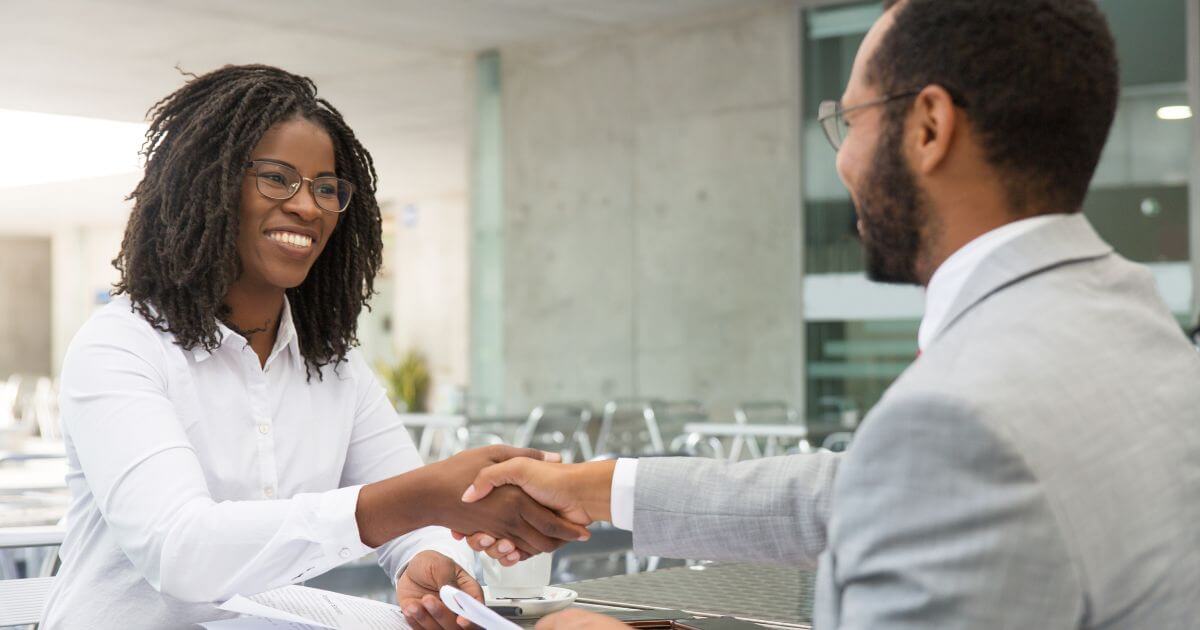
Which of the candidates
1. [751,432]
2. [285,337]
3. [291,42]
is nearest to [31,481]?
[285,337]

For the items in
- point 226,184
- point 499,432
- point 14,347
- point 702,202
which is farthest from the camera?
point 14,347

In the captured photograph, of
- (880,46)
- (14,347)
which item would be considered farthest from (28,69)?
(14,347)

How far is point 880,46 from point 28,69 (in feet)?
29.7

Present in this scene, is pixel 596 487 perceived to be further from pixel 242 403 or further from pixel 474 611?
pixel 242 403

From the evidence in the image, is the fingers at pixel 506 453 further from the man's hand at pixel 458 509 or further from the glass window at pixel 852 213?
the glass window at pixel 852 213

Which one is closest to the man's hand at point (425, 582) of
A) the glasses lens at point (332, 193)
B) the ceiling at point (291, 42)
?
the glasses lens at point (332, 193)

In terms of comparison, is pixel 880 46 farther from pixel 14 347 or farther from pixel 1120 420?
Answer: pixel 14 347

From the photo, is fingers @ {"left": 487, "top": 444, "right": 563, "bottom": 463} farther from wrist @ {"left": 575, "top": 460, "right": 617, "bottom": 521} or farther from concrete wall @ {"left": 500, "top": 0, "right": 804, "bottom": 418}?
concrete wall @ {"left": 500, "top": 0, "right": 804, "bottom": 418}

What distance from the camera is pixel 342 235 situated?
1847 mm

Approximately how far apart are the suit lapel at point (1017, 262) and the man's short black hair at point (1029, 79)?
5 cm

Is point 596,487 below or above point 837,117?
below

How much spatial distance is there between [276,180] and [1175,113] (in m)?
5.93

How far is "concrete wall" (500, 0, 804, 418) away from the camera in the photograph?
305 inches

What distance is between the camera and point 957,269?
945 millimetres
